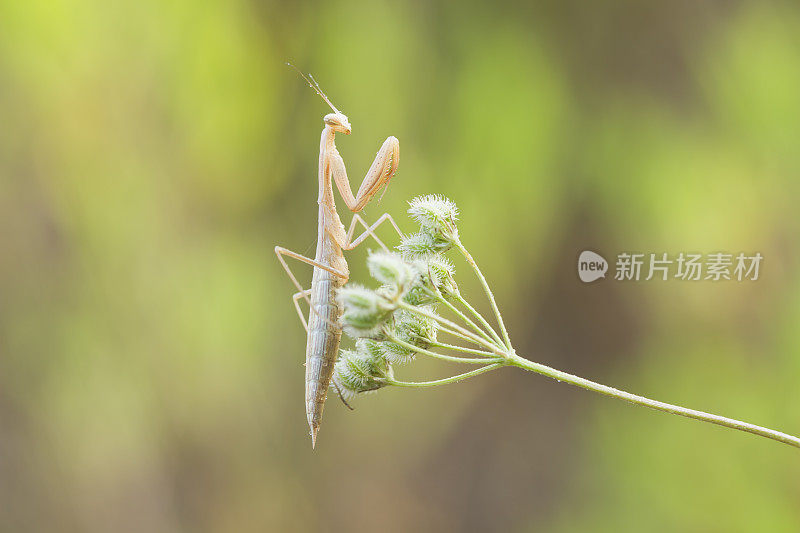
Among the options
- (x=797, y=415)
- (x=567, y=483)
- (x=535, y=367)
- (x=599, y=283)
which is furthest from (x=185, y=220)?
(x=797, y=415)

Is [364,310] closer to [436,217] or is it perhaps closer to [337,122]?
[436,217]

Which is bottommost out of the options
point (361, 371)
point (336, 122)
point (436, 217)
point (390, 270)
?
point (361, 371)

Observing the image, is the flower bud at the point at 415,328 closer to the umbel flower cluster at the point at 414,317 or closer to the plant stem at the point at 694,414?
the umbel flower cluster at the point at 414,317

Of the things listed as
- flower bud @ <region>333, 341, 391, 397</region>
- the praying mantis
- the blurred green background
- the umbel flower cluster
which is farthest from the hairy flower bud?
the blurred green background

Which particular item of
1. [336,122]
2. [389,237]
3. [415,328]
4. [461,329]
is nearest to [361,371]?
[415,328]

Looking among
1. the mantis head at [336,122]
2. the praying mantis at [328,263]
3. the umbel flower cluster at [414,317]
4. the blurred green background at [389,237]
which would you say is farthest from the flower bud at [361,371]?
the blurred green background at [389,237]

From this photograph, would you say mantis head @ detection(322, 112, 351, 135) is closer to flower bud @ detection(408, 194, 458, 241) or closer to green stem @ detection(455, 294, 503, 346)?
flower bud @ detection(408, 194, 458, 241)

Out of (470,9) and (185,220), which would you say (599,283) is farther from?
(185,220)
